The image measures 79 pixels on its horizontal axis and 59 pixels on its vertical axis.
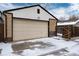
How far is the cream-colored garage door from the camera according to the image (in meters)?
4.74

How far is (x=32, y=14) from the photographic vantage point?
195 inches

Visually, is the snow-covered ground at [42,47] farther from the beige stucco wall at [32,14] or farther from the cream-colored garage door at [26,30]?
the beige stucco wall at [32,14]

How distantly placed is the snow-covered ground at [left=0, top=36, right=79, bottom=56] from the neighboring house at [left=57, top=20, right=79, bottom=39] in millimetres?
197

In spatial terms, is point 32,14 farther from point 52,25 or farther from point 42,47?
point 42,47

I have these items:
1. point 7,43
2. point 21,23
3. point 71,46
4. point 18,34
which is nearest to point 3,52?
point 7,43

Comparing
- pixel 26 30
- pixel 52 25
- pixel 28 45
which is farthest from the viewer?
pixel 52 25

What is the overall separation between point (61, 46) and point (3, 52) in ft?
5.70

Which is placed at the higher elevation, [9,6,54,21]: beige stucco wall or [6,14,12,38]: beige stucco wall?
[9,6,54,21]: beige stucco wall

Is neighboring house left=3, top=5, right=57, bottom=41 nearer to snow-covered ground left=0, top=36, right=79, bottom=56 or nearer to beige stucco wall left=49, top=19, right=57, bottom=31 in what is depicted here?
beige stucco wall left=49, top=19, right=57, bottom=31

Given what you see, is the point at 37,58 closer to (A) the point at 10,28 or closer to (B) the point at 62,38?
(B) the point at 62,38

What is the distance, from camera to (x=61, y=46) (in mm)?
4641

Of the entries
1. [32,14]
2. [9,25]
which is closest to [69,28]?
[32,14]

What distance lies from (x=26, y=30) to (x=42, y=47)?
0.74m

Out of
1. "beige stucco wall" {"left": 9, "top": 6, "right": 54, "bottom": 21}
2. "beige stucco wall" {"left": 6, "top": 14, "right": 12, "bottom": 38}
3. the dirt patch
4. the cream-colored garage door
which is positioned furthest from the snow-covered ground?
"beige stucco wall" {"left": 9, "top": 6, "right": 54, "bottom": 21}
